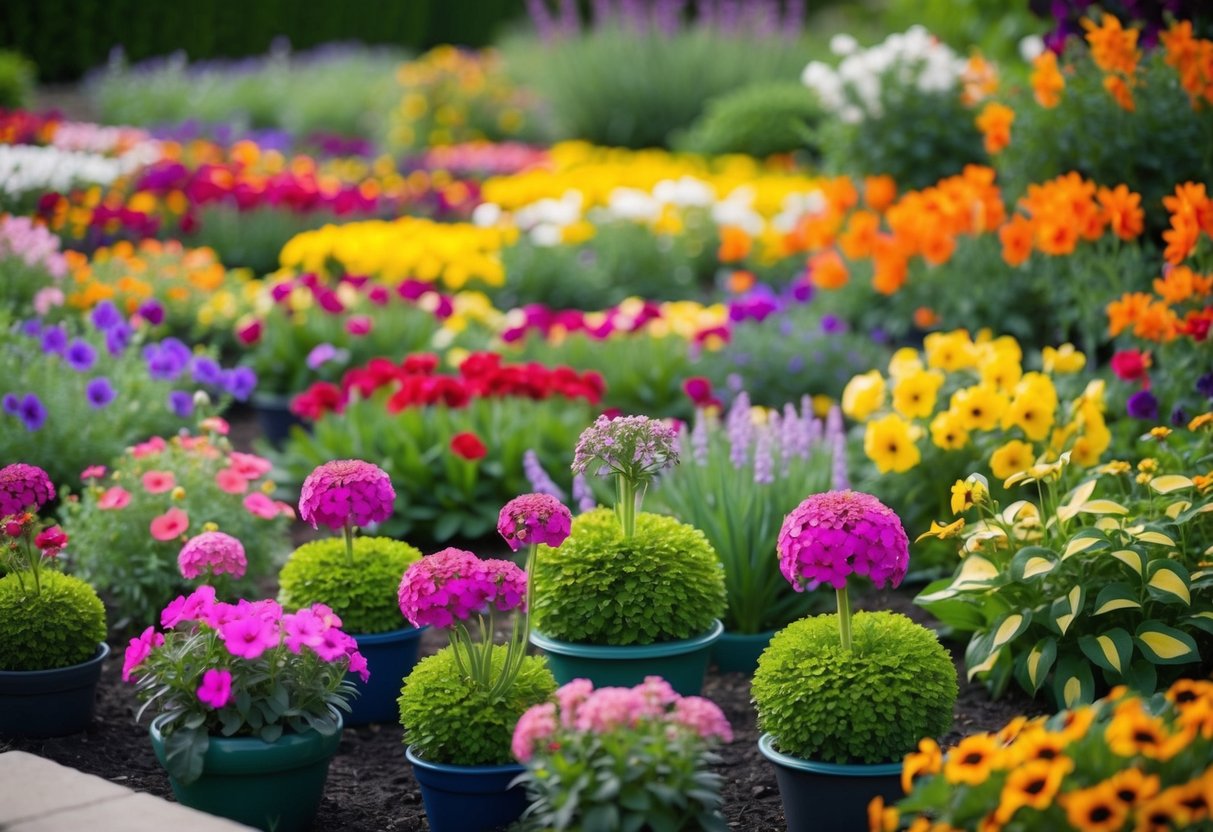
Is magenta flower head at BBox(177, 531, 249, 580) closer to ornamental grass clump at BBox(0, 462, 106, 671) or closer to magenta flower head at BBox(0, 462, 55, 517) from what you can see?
ornamental grass clump at BBox(0, 462, 106, 671)

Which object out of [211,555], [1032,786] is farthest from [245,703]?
[1032,786]

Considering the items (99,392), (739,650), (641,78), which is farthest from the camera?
(641,78)

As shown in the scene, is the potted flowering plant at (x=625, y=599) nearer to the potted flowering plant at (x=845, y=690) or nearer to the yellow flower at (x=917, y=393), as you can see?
the potted flowering plant at (x=845, y=690)

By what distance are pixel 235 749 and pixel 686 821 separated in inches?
40.7

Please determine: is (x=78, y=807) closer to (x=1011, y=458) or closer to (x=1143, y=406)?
(x=1011, y=458)

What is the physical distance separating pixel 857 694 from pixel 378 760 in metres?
1.36

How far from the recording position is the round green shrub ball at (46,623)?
341 centimetres

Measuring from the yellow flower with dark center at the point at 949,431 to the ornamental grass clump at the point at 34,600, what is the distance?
2.47 meters

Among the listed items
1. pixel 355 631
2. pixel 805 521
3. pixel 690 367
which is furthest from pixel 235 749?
pixel 690 367

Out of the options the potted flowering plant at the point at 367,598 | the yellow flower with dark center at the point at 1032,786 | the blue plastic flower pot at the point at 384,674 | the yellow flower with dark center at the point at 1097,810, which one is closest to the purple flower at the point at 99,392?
the potted flowering plant at the point at 367,598

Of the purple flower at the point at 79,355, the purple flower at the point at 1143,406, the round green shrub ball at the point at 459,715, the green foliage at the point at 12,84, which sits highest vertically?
the green foliage at the point at 12,84

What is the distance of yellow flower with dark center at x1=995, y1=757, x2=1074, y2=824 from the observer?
2.07 metres

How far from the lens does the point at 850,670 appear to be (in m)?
2.87

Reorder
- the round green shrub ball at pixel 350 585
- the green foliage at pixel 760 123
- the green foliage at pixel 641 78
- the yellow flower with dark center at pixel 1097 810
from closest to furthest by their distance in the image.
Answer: the yellow flower with dark center at pixel 1097 810, the round green shrub ball at pixel 350 585, the green foliage at pixel 760 123, the green foliage at pixel 641 78
